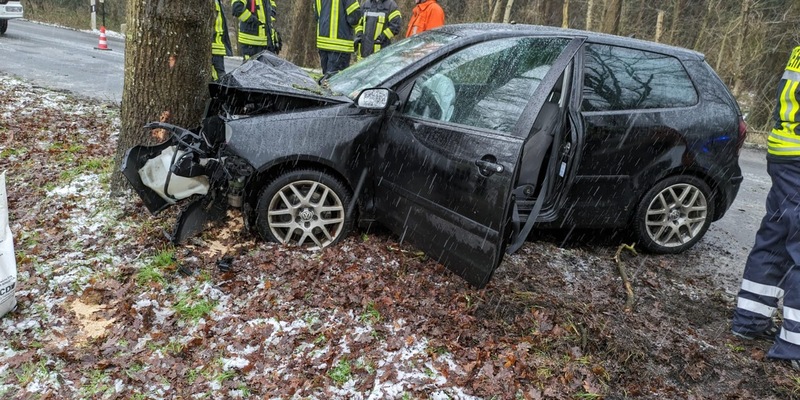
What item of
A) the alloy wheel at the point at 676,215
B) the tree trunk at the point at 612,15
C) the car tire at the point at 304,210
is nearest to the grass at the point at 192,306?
the car tire at the point at 304,210

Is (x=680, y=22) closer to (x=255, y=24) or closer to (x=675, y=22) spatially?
(x=675, y=22)

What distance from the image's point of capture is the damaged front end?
3992 mm

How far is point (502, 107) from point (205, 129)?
219cm

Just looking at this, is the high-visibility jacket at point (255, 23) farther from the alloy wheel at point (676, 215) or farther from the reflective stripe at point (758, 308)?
the reflective stripe at point (758, 308)

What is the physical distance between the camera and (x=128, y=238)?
4246 millimetres

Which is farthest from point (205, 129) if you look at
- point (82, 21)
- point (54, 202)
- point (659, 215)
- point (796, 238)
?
point (82, 21)

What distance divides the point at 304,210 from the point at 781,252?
Answer: 3.32m

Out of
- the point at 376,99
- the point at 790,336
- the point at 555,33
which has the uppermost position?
the point at 555,33

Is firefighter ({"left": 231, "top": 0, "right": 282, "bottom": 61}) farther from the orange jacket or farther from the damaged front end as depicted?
the damaged front end

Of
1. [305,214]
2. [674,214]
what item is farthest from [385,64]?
[674,214]

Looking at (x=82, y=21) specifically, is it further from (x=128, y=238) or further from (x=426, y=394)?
(x=426, y=394)

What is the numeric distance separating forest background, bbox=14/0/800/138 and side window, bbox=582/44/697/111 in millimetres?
7072

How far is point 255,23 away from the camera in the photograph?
9.09 metres

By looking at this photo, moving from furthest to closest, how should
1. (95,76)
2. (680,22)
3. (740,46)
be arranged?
(680,22) → (740,46) → (95,76)
